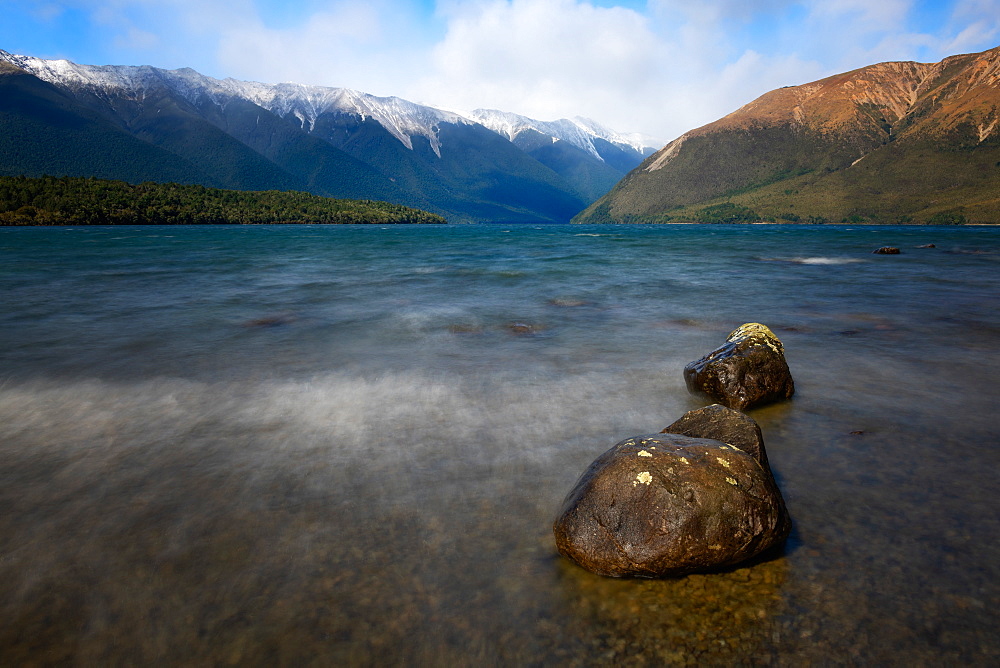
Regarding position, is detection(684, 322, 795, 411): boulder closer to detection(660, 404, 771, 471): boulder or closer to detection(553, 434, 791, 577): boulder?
detection(660, 404, 771, 471): boulder

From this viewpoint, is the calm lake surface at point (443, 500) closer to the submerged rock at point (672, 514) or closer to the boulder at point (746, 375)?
the submerged rock at point (672, 514)

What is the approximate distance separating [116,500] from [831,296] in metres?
25.1

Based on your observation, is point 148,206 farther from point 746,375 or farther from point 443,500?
point 746,375

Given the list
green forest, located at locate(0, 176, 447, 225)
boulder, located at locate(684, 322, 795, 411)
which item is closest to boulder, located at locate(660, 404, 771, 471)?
boulder, located at locate(684, 322, 795, 411)

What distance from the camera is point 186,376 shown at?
1058cm

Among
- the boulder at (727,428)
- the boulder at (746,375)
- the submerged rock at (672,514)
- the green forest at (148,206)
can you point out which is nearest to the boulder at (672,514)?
the submerged rock at (672,514)

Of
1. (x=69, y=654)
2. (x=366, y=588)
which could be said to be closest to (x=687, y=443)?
(x=366, y=588)

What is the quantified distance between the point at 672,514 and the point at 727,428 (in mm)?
1930

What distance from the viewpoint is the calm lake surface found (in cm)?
385

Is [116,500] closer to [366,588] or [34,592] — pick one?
[34,592]

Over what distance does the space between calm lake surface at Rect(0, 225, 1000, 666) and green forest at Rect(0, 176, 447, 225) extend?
452 feet

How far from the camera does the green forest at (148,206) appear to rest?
115 metres

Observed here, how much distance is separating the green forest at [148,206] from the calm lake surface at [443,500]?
452ft

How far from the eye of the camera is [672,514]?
14.6 ft
